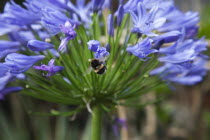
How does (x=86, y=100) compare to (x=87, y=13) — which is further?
(x=87, y=13)

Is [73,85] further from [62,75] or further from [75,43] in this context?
[75,43]

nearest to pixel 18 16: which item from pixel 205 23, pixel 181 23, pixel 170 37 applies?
pixel 170 37

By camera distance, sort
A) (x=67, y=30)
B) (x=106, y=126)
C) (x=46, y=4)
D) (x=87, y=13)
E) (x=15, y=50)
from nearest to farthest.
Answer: (x=67, y=30) → (x=46, y=4) → (x=15, y=50) → (x=87, y=13) → (x=106, y=126)

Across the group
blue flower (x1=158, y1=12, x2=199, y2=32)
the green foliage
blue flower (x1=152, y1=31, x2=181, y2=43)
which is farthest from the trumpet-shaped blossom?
the green foliage

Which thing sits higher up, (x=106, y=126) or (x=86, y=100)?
(x=106, y=126)

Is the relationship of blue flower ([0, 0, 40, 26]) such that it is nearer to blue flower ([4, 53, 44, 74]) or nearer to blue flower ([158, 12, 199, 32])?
blue flower ([4, 53, 44, 74])

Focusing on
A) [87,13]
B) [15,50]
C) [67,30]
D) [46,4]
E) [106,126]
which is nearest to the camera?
[67,30]

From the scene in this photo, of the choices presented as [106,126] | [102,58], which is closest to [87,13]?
[102,58]

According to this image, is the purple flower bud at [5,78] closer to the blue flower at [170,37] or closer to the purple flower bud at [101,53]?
the purple flower bud at [101,53]
